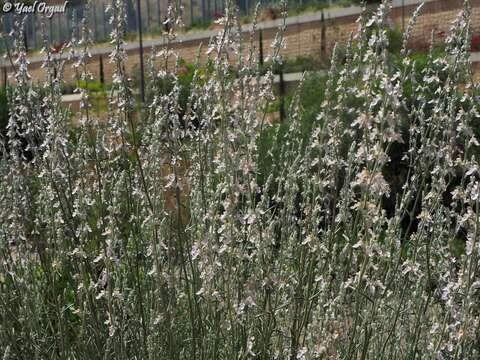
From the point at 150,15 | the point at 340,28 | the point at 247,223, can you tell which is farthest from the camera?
the point at 150,15

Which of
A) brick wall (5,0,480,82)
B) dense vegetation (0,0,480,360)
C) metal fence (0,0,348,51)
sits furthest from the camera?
metal fence (0,0,348,51)

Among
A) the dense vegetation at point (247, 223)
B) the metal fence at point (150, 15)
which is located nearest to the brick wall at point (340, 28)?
the metal fence at point (150, 15)

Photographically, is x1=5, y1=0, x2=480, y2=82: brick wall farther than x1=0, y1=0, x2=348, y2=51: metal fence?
No

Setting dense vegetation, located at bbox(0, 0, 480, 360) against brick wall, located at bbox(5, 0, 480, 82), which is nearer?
dense vegetation, located at bbox(0, 0, 480, 360)

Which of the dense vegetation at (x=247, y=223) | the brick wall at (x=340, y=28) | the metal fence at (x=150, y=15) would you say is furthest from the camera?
the metal fence at (x=150, y=15)

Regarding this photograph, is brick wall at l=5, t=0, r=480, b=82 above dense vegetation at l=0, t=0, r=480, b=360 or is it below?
below

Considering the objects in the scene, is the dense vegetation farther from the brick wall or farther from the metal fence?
the metal fence

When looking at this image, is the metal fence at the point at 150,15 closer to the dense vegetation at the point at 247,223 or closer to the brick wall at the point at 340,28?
the brick wall at the point at 340,28

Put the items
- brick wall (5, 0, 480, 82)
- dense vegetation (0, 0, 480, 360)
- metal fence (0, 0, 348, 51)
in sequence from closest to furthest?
dense vegetation (0, 0, 480, 360), brick wall (5, 0, 480, 82), metal fence (0, 0, 348, 51)

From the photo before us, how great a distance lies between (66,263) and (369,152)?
5.88 feet

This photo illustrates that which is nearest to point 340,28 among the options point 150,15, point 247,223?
point 150,15

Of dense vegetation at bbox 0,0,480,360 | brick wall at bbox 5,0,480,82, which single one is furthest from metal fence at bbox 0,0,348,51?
dense vegetation at bbox 0,0,480,360

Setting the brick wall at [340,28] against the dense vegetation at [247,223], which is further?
the brick wall at [340,28]

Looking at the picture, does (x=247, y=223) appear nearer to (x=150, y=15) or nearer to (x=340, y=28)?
(x=340, y=28)
